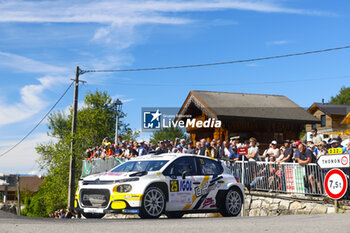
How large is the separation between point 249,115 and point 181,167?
22.3m

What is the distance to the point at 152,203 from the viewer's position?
11.2m

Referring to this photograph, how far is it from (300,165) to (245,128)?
68.3 ft

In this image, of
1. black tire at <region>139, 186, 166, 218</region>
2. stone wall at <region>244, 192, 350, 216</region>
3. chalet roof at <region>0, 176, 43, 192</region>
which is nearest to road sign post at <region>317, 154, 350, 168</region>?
stone wall at <region>244, 192, 350, 216</region>

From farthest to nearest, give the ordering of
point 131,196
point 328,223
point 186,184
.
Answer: point 186,184 < point 131,196 < point 328,223

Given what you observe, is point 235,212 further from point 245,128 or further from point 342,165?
point 245,128

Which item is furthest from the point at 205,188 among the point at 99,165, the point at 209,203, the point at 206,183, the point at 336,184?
the point at 99,165

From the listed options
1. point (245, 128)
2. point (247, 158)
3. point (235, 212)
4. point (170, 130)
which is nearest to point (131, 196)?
point (235, 212)

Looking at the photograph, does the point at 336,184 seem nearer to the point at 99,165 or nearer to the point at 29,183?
the point at 99,165

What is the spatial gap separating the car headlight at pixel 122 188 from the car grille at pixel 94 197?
0.73 ft

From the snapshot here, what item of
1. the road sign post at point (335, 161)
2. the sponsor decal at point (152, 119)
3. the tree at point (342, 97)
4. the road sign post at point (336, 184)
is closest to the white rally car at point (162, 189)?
the road sign post at point (335, 161)

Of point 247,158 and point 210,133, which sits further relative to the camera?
point 210,133

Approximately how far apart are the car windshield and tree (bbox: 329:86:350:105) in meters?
94.7

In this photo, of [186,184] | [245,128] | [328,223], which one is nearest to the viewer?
[328,223]

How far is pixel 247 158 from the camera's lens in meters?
17.1
